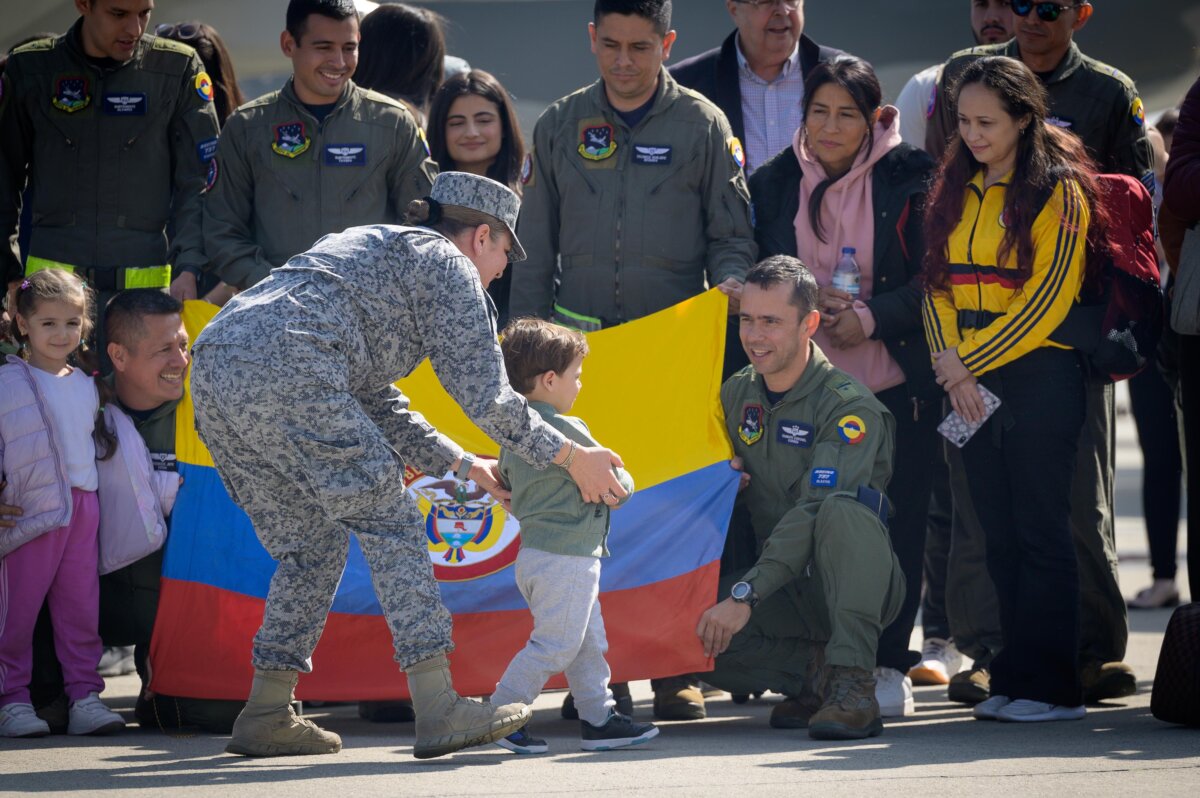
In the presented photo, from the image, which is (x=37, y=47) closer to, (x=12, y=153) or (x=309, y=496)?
(x=12, y=153)

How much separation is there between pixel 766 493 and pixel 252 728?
207 cm

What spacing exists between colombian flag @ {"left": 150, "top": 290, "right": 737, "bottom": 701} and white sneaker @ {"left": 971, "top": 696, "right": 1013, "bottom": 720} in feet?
3.32

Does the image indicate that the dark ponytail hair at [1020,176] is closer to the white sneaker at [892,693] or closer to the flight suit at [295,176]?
the white sneaker at [892,693]

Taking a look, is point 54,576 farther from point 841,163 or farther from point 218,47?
point 841,163

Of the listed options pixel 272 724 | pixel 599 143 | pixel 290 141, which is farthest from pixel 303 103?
pixel 272 724

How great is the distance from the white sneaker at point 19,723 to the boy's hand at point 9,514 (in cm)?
63

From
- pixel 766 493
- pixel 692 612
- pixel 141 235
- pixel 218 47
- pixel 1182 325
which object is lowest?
pixel 692 612

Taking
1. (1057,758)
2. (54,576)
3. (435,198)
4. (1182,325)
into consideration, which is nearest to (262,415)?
(435,198)

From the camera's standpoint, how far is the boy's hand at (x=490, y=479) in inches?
205

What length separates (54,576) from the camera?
5746 millimetres

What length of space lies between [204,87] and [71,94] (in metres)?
0.56

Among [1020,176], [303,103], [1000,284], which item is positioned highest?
[303,103]

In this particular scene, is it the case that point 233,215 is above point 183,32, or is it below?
below

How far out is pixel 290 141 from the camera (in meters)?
6.48
